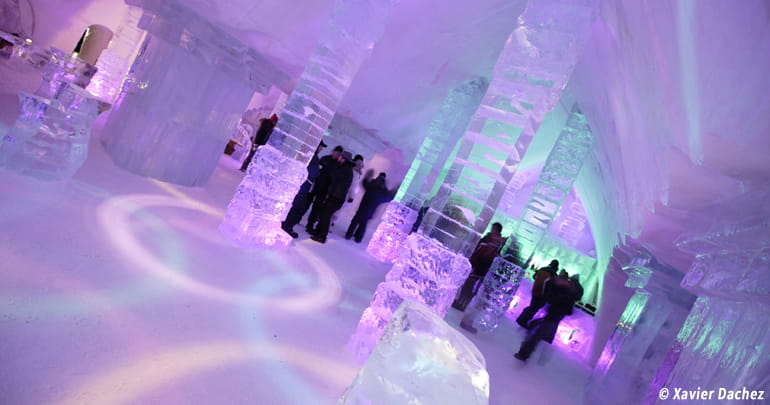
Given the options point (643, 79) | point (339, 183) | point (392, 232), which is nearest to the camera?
point (643, 79)

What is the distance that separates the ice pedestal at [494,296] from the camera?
4746mm

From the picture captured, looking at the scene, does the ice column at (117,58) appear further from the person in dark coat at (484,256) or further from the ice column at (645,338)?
the ice column at (645,338)

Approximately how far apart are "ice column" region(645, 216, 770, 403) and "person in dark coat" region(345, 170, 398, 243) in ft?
14.8

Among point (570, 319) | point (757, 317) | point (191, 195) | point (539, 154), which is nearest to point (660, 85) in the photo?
point (757, 317)

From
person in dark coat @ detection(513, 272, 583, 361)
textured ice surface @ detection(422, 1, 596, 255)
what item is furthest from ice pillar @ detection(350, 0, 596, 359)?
person in dark coat @ detection(513, 272, 583, 361)

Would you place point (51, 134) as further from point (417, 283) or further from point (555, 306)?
point (555, 306)

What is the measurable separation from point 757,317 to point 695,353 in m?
0.40

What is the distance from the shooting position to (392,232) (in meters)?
6.12

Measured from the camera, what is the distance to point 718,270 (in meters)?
1.50

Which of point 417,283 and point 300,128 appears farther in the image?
point 300,128

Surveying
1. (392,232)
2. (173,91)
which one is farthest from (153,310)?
(392,232)

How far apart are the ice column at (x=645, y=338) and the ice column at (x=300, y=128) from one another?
3399mm

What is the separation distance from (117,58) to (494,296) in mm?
Answer: 9112

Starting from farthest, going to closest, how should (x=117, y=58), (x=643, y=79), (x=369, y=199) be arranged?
1. (x=117, y=58)
2. (x=369, y=199)
3. (x=643, y=79)
